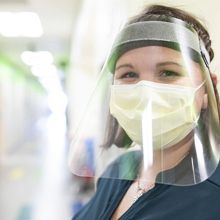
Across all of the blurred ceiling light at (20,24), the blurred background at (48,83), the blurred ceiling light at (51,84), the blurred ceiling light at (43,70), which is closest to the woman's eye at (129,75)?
the blurred background at (48,83)

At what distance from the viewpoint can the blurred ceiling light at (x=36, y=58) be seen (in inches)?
170

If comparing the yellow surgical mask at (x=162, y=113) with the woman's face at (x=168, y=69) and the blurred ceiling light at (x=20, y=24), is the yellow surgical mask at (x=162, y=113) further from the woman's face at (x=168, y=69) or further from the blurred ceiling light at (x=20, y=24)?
the blurred ceiling light at (x=20, y=24)

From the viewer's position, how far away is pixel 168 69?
66 centimetres

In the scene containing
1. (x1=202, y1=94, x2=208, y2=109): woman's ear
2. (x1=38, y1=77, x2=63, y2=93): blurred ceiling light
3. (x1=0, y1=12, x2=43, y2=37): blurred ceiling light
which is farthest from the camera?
(x1=38, y1=77, x2=63, y2=93): blurred ceiling light

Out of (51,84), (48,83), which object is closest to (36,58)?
(48,83)

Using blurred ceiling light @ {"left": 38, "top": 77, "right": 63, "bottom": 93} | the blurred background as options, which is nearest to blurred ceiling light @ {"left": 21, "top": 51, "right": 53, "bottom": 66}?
the blurred background

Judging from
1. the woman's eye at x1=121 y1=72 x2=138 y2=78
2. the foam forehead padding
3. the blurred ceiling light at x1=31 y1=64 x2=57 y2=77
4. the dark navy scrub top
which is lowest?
the blurred ceiling light at x1=31 y1=64 x2=57 y2=77

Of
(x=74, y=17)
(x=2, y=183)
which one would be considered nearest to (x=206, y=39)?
(x=74, y=17)

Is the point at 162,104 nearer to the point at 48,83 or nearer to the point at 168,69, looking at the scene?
the point at 168,69

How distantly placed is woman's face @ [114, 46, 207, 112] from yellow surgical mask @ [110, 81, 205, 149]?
2 cm

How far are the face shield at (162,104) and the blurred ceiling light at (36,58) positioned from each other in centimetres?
388

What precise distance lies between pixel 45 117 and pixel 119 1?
14.9 ft

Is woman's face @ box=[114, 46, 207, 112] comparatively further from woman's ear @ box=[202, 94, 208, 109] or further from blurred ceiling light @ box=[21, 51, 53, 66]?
blurred ceiling light @ box=[21, 51, 53, 66]

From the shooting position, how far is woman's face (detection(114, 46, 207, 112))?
2.17 feet
